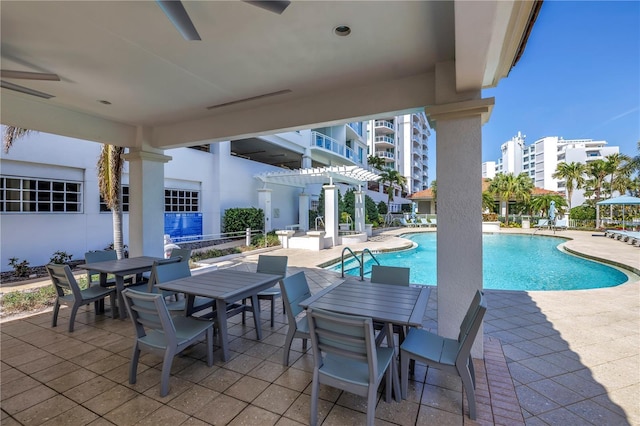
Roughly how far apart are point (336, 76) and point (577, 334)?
15.5ft

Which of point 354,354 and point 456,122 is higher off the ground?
point 456,122

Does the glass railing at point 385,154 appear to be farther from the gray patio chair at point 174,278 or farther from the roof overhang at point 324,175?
the gray patio chair at point 174,278

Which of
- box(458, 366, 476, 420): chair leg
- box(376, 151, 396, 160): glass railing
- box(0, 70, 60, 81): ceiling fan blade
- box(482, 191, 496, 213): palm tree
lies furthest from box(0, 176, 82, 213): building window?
box(376, 151, 396, 160): glass railing

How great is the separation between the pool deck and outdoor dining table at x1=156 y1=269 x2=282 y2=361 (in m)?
0.36

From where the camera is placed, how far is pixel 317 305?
2.67 metres

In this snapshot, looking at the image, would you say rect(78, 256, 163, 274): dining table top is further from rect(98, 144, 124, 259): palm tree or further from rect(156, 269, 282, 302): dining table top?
rect(98, 144, 124, 259): palm tree

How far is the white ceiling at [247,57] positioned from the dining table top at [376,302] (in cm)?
220

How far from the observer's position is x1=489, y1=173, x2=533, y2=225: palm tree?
23.7 m

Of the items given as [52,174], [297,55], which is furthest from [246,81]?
[52,174]

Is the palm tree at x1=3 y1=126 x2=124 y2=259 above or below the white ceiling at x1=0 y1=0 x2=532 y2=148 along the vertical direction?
below

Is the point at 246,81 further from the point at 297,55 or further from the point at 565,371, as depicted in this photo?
the point at 565,371

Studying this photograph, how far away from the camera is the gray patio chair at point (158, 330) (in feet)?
8.07

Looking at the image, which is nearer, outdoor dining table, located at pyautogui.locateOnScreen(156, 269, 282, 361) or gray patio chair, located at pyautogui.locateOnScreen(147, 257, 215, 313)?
outdoor dining table, located at pyautogui.locateOnScreen(156, 269, 282, 361)

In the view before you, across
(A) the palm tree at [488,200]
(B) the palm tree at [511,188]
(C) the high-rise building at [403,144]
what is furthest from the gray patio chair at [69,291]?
(C) the high-rise building at [403,144]
